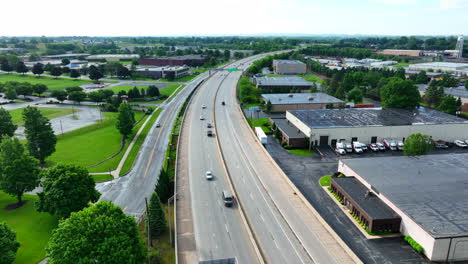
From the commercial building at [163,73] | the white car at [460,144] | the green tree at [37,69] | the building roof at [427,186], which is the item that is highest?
the green tree at [37,69]

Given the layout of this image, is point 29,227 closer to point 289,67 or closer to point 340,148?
point 340,148

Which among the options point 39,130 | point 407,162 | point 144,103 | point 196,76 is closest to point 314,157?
point 407,162

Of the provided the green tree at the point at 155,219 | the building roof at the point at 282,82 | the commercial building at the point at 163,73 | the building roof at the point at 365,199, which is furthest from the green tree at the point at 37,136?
the commercial building at the point at 163,73

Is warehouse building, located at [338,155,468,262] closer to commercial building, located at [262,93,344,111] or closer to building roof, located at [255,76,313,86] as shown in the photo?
commercial building, located at [262,93,344,111]

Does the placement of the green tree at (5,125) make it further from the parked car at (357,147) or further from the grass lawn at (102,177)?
the parked car at (357,147)

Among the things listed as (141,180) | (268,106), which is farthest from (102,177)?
(268,106)

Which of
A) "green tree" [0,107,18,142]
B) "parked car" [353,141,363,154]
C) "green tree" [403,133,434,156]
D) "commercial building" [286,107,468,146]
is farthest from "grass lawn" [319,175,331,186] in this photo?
"green tree" [0,107,18,142]
